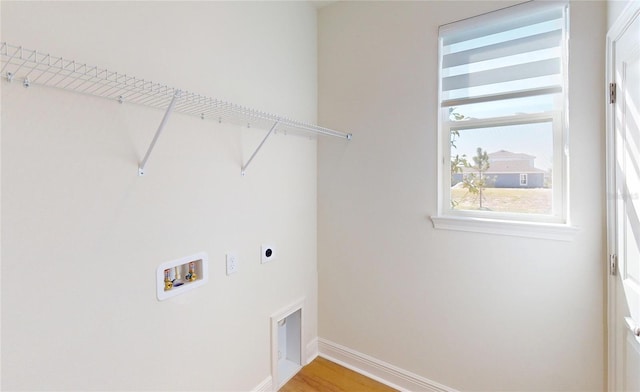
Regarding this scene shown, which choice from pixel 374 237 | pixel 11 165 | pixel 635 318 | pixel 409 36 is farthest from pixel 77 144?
pixel 635 318

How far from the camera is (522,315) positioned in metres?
1.63

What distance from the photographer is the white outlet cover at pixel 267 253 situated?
185cm

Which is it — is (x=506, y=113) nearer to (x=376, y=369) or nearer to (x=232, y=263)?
(x=232, y=263)

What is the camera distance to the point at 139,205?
1222 millimetres

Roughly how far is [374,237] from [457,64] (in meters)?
1.28

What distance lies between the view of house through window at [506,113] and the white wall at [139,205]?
1131mm

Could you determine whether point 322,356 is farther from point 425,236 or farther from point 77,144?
point 77,144

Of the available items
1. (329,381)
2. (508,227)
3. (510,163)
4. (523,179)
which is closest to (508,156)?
(510,163)

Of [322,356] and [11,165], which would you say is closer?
[11,165]

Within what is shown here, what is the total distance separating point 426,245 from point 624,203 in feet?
3.12

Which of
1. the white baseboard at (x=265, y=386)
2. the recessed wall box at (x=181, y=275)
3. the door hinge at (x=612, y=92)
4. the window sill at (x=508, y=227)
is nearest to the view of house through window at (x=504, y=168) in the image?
the window sill at (x=508, y=227)

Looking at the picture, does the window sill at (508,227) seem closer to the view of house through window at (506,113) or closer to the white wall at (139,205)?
the view of house through window at (506,113)

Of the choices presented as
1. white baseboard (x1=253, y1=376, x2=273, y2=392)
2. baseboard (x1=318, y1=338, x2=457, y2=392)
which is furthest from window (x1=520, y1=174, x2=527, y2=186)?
white baseboard (x1=253, y1=376, x2=273, y2=392)

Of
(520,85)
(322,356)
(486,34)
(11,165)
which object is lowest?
(322,356)
